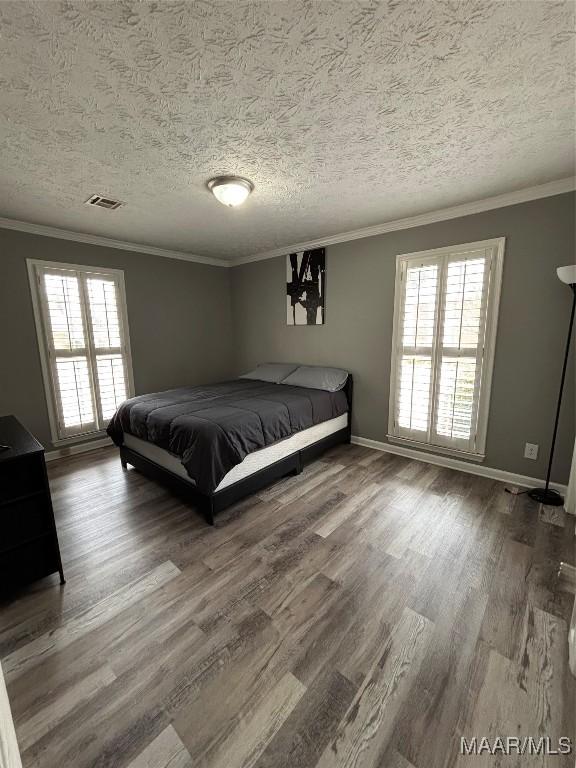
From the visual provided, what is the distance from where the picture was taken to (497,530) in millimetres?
2168

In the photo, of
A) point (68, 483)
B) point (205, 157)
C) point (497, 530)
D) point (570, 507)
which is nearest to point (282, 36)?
point (205, 157)

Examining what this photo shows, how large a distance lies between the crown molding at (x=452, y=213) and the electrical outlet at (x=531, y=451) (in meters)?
1.99

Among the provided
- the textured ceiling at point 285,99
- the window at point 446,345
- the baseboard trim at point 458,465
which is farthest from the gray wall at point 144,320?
the window at point 446,345

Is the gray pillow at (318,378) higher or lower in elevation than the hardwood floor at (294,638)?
higher

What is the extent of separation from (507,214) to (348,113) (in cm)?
182

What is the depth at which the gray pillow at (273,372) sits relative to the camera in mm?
4051

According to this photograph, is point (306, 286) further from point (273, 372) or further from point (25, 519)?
point (25, 519)

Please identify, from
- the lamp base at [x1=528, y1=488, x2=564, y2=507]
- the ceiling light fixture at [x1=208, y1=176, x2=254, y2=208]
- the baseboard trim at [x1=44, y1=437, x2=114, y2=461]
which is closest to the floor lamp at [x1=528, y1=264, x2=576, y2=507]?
the lamp base at [x1=528, y1=488, x2=564, y2=507]

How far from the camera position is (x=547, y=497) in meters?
2.49

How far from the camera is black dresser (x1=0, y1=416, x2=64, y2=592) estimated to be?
158 cm

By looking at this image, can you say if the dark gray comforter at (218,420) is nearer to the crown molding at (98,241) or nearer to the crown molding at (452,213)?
the crown molding at (452,213)

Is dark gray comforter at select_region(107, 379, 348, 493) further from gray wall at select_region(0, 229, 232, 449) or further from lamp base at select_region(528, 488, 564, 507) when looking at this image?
lamp base at select_region(528, 488, 564, 507)

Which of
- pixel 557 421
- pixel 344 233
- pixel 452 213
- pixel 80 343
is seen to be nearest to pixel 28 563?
pixel 80 343

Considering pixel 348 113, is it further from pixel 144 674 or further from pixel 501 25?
pixel 144 674
